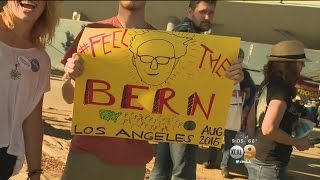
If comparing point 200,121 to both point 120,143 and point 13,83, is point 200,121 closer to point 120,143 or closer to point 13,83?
point 120,143

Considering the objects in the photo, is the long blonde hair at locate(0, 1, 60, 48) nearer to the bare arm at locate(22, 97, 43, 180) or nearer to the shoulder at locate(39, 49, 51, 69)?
the shoulder at locate(39, 49, 51, 69)

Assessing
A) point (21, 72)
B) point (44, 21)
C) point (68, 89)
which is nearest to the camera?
point (21, 72)

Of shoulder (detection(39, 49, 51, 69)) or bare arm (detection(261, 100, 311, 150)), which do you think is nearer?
shoulder (detection(39, 49, 51, 69))

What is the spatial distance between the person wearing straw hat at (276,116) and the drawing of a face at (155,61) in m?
0.66

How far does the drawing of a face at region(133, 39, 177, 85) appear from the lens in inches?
104

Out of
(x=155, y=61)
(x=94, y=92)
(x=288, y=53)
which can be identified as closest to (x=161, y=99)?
(x=155, y=61)

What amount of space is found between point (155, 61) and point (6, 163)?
91cm

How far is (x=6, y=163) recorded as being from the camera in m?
2.30

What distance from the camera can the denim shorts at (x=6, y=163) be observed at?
2.27 meters

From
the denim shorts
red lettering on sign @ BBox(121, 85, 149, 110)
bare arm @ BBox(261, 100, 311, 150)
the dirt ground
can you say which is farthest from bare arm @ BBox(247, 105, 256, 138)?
the dirt ground

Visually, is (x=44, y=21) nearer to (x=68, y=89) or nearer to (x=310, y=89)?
(x=68, y=89)

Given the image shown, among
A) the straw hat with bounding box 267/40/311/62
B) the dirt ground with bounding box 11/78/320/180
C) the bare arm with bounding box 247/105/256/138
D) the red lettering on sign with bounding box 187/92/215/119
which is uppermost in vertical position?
the straw hat with bounding box 267/40/311/62

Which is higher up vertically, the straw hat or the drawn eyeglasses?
the straw hat

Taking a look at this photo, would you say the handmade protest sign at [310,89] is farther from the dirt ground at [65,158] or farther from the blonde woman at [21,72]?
the blonde woman at [21,72]
